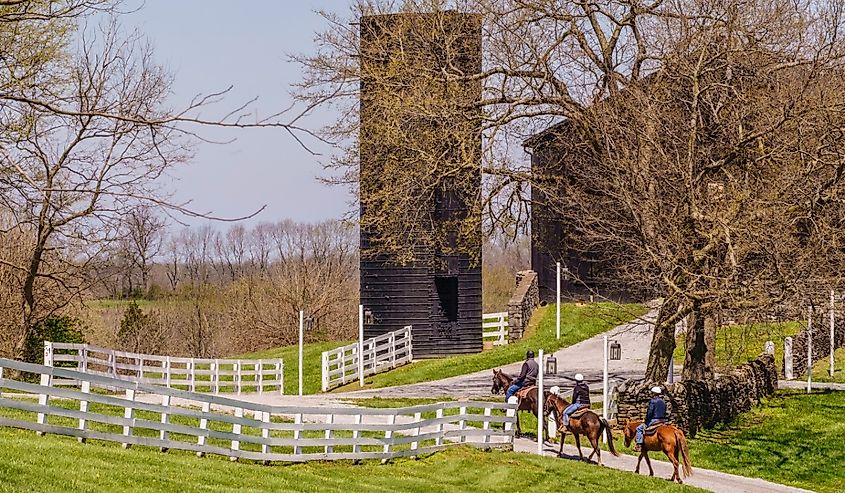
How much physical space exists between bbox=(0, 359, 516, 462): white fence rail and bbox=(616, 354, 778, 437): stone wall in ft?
15.7

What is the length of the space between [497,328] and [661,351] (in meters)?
20.9

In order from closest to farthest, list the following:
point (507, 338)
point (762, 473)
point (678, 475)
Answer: point (678, 475) < point (762, 473) < point (507, 338)

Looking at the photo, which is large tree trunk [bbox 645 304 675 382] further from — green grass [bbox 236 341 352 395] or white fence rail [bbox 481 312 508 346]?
white fence rail [bbox 481 312 508 346]

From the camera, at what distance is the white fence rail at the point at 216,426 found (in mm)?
17609

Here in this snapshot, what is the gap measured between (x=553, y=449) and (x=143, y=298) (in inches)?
2115

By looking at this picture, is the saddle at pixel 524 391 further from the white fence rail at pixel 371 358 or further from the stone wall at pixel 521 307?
the stone wall at pixel 521 307

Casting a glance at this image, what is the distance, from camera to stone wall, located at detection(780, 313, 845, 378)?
40.4m

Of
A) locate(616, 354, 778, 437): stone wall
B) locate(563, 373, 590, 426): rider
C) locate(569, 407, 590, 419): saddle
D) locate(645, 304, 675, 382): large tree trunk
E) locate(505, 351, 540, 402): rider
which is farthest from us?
locate(645, 304, 675, 382): large tree trunk

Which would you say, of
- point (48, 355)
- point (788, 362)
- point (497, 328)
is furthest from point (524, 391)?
point (497, 328)

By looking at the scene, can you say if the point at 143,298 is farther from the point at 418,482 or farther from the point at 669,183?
the point at 418,482

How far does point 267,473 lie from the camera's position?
18.3 m

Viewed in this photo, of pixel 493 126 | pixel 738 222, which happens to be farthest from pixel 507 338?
pixel 738 222

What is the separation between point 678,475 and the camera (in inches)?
859

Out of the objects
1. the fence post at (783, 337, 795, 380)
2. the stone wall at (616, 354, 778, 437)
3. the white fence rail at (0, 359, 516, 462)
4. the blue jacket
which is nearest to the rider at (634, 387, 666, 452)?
the blue jacket
